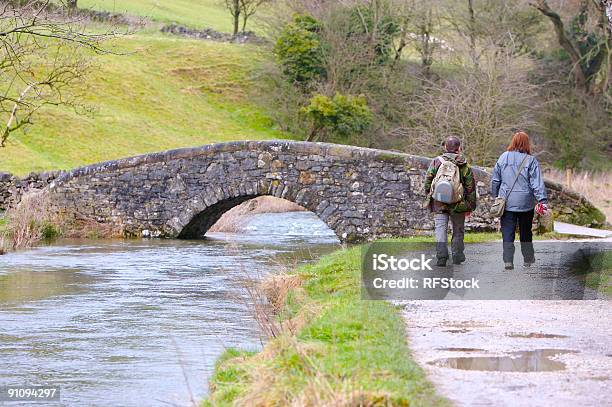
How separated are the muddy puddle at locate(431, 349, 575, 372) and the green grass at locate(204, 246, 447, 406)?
1.18 ft

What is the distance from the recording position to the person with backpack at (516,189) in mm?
13109

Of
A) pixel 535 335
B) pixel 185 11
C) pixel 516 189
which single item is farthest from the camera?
pixel 185 11

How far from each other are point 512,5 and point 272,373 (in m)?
38.5

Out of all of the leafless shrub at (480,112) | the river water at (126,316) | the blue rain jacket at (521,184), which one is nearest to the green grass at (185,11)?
the leafless shrub at (480,112)

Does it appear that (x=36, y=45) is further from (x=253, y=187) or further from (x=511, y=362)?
(x=511, y=362)

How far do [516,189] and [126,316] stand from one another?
5047 mm

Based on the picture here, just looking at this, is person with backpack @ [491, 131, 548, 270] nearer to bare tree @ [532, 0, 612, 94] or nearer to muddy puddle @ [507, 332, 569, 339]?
muddy puddle @ [507, 332, 569, 339]

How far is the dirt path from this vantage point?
690cm

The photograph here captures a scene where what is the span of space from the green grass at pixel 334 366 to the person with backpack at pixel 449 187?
2094mm

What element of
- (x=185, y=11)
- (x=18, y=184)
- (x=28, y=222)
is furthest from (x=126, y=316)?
(x=185, y=11)

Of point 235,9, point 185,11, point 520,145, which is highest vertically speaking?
point 185,11

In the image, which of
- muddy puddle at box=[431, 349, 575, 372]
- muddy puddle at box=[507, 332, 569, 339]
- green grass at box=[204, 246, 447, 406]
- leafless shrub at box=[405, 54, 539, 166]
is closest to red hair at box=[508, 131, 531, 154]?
green grass at box=[204, 246, 447, 406]

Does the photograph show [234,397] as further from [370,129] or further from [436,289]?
[370,129]

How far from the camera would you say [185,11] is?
7331 centimetres
